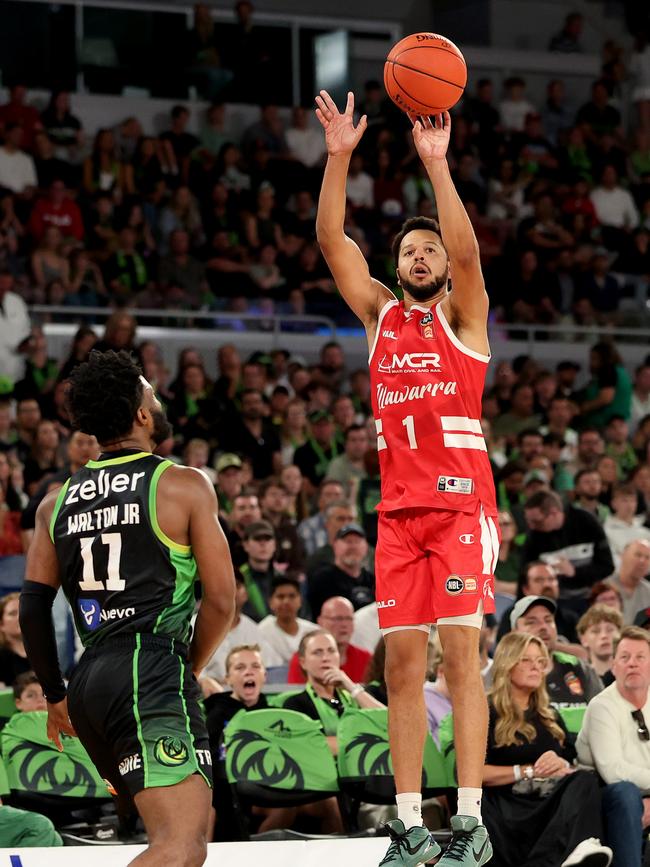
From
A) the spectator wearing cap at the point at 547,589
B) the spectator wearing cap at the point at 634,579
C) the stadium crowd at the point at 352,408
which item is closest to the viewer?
the stadium crowd at the point at 352,408

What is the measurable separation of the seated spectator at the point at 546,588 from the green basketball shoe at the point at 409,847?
504 centimetres

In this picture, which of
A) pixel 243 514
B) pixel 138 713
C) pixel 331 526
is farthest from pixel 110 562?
pixel 331 526

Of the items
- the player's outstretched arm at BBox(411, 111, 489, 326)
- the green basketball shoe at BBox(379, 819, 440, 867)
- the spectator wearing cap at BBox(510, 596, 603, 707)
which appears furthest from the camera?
the spectator wearing cap at BBox(510, 596, 603, 707)

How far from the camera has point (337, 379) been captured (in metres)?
16.6

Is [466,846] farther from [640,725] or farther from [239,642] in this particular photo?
[239,642]

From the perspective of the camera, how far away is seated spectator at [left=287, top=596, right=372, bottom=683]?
34.6 ft

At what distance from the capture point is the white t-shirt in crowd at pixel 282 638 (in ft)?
36.6

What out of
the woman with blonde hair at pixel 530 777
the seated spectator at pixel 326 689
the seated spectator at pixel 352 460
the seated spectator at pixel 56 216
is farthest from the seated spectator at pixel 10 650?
the seated spectator at pixel 56 216

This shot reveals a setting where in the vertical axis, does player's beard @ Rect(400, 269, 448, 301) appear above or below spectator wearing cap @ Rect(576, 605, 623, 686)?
above

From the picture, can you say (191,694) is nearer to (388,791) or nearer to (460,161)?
(388,791)

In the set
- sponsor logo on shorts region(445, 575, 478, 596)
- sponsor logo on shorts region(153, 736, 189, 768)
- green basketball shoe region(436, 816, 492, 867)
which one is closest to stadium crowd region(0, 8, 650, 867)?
green basketball shoe region(436, 816, 492, 867)

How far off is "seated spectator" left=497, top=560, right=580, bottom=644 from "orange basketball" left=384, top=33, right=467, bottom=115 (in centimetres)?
527

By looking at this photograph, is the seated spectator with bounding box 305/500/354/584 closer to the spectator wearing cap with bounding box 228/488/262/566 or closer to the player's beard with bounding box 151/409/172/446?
the spectator wearing cap with bounding box 228/488/262/566

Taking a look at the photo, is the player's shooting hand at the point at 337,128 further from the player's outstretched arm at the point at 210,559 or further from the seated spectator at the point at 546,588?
the seated spectator at the point at 546,588
